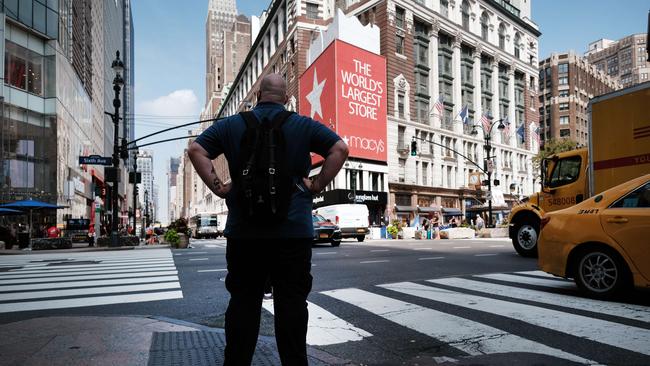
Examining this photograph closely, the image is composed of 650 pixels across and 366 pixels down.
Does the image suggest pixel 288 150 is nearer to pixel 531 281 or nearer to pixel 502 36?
pixel 531 281

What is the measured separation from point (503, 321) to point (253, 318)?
3137 millimetres

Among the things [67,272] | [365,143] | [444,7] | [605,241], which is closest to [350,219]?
[365,143]

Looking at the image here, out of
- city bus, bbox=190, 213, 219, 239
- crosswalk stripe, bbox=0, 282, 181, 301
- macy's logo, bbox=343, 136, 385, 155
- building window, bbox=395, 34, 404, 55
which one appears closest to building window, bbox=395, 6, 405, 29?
building window, bbox=395, 34, 404, 55

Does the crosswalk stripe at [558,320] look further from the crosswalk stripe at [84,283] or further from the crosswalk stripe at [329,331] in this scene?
the crosswalk stripe at [84,283]

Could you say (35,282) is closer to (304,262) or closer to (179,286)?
(179,286)

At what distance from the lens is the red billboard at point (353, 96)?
42844 millimetres

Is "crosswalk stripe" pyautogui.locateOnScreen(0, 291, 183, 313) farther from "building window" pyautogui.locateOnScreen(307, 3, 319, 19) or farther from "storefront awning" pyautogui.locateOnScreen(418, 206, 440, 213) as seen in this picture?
"building window" pyautogui.locateOnScreen(307, 3, 319, 19)

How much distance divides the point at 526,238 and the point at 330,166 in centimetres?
1151

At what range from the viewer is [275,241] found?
107 inches

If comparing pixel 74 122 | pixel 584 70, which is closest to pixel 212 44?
pixel 584 70

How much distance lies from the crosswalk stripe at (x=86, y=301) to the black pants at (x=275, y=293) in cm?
445

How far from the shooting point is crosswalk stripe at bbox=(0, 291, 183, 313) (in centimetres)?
630

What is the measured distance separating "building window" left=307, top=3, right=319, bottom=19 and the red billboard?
9.74 m

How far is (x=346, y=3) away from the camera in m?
54.9
